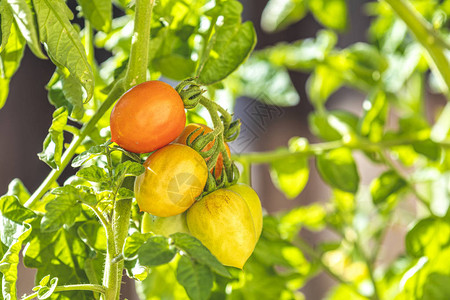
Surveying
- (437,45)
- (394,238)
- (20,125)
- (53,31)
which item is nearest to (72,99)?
(53,31)

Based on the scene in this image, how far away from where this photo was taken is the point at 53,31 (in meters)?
0.20

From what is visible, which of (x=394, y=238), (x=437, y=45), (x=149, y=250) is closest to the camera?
(x=149, y=250)

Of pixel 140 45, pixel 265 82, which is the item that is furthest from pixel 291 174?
pixel 140 45

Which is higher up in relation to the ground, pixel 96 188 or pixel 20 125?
pixel 96 188

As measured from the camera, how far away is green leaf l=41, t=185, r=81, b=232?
0.19 m

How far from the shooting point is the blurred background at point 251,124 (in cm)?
81

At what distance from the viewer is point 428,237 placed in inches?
16.1

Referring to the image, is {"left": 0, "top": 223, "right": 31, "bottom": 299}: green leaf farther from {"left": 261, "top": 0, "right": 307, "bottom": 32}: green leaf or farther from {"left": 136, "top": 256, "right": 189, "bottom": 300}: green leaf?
{"left": 261, "top": 0, "right": 307, "bottom": 32}: green leaf

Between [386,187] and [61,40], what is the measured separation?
1.05 feet

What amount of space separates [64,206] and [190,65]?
161mm

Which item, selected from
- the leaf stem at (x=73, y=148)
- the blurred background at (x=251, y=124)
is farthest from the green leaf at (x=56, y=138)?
the blurred background at (x=251, y=124)

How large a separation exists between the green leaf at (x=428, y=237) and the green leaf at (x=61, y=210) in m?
0.31

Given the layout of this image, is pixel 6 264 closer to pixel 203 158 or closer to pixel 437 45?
pixel 203 158

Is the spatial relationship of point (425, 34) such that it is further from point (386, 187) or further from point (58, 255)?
point (58, 255)
